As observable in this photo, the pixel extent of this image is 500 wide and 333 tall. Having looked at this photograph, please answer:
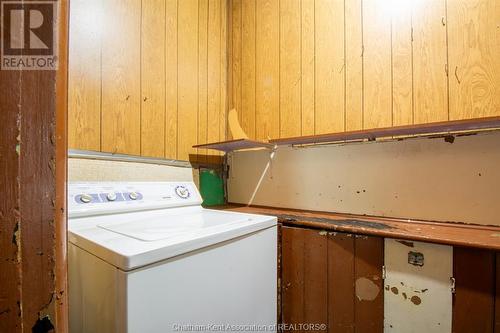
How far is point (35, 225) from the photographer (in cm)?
34

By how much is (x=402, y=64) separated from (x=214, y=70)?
43.1 inches

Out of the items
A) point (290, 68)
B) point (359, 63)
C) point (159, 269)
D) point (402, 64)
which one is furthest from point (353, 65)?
point (159, 269)

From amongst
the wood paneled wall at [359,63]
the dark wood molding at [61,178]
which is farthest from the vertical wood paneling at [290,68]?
the dark wood molding at [61,178]

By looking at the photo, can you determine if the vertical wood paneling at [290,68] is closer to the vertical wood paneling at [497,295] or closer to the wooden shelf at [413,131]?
the wooden shelf at [413,131]

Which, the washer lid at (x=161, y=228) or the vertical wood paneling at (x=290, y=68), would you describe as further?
the vertical wood paneling at (x=290, y=68)

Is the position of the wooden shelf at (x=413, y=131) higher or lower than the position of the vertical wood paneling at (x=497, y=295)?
higher

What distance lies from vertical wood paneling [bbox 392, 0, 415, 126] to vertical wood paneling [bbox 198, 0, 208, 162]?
105 centimetres

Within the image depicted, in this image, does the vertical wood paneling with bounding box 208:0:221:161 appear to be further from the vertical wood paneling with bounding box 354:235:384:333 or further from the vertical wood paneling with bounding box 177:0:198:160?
the vertical wood paneling with bounding box 354:235:384:333

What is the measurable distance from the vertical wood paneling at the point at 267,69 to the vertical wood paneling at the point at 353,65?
41 centimetres

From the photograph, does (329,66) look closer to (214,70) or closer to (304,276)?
(214,70)

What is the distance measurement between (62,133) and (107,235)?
0.47m

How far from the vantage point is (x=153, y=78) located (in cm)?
134

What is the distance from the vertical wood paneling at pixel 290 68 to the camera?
1450 mm

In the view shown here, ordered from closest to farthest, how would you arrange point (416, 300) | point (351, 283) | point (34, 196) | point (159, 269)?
point (34, 196), point (159, 269), point (416, 300), point (351, 283)
